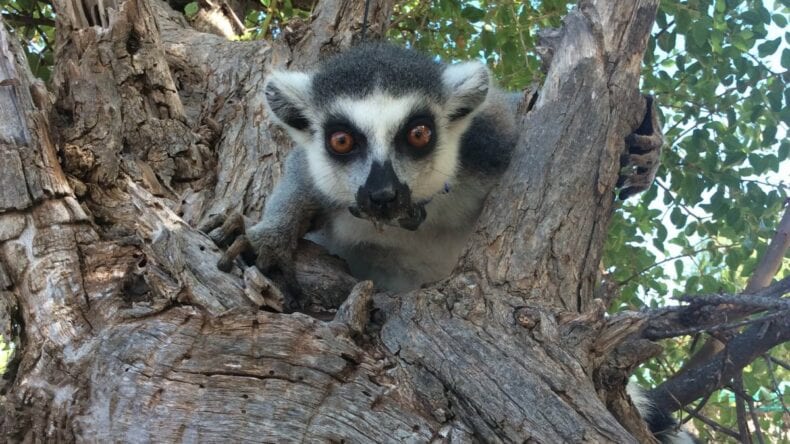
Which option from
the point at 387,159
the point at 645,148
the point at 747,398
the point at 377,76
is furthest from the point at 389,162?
the point at 747,398

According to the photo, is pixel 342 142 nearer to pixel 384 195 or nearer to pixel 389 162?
pixel 389 162

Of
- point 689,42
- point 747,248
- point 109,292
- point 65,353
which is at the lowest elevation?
point 65,353

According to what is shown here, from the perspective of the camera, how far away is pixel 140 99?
150 inches

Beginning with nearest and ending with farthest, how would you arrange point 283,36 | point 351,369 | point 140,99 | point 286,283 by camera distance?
1. point 351,369
2. point 286,283
3. point 140,99
4. point 283,36

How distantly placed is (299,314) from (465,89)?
1673 millimetres

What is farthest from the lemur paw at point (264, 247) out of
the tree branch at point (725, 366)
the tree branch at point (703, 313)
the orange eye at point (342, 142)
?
the tree branch at point (725, 366)

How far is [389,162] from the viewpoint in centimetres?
304

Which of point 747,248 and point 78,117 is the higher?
point 747,248

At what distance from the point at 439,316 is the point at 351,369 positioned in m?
0.40

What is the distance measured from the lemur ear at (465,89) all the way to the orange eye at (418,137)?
324 mm

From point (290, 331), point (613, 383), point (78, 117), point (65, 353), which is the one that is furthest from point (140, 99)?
point (613, 383)

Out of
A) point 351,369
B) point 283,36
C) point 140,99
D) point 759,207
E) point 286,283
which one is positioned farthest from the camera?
point 283,36

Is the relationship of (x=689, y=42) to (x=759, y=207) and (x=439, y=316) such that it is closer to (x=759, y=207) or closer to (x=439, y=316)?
(x=759, y=207)

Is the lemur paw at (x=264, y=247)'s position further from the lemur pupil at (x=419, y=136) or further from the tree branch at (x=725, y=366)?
the tree branch at (x=725, y=366)
